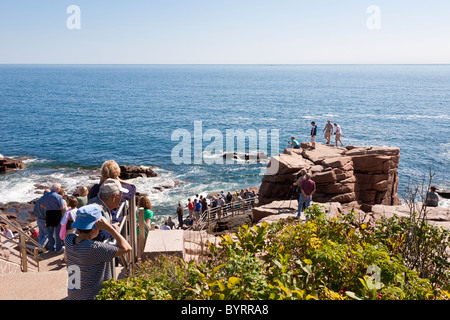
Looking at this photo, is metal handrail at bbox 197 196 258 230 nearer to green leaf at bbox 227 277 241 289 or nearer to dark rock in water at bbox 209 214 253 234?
dark rock in water at bbox 209 214 253 234

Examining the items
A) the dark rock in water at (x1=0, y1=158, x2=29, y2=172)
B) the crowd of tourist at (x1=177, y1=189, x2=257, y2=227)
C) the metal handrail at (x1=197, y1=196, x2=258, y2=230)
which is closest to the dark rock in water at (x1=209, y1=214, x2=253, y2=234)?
the metal handrail at (x1=197, y1=196, x2=258, y2=230)

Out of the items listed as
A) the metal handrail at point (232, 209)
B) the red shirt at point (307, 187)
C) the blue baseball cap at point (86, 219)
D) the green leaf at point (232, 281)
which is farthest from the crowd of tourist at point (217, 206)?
the green leaf at point (232, 281)

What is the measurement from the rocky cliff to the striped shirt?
14230mm

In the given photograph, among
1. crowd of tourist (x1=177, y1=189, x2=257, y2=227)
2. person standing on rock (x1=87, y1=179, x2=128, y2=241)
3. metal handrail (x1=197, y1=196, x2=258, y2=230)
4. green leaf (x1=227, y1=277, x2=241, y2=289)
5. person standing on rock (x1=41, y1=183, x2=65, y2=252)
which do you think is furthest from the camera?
crowd of tourist (x1=177, y1=189, x2=257, y2=227)

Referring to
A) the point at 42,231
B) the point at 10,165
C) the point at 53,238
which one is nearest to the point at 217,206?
the point at 42,231

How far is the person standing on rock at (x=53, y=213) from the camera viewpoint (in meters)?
8.05

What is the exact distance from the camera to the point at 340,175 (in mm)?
18469

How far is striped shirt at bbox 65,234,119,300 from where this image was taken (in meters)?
3.67

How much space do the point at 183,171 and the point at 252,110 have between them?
48.8m

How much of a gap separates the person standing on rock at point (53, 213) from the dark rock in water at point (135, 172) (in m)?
27.8

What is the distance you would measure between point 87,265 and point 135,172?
33277 millimetres

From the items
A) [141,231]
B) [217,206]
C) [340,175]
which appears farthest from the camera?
[217,206]

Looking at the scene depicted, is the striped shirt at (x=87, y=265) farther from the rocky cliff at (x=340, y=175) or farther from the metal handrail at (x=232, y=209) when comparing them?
the metal handrail at (x=232, y=209)

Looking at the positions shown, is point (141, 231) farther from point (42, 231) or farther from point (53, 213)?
point (42, 231)
